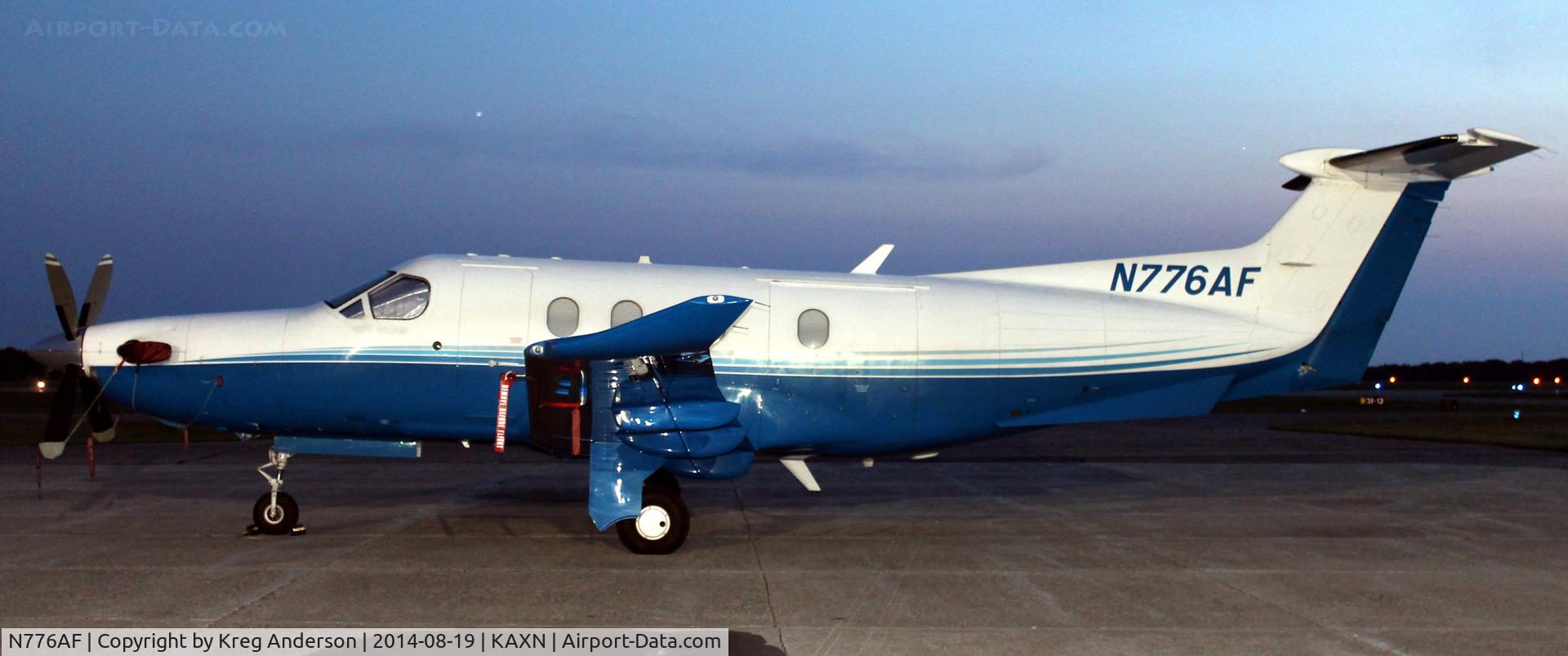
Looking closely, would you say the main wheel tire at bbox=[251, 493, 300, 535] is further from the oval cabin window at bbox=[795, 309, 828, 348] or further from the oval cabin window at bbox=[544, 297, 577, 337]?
the oval cabin window at bbox=[795, 309, 828, 348]

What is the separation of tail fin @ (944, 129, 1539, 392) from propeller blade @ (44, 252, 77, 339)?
9.11m

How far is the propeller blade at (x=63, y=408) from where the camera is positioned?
11016 millimetres

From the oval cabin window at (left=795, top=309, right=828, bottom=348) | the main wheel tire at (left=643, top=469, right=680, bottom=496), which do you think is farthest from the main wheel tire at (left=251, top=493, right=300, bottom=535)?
the oval cabin window at (left=795, top=309, right=828, bottom=348)

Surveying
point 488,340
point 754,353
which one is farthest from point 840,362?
point 488,340

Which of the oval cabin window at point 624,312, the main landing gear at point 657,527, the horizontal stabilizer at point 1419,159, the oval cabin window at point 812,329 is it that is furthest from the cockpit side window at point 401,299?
the horizontal stabilizer at point 1419,159

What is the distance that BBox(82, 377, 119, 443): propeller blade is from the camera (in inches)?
438

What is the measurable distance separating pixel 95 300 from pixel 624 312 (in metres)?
5.27

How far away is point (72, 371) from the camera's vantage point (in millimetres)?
10938

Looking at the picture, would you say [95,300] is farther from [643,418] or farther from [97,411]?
[643,418]

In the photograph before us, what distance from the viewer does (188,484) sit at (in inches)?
609

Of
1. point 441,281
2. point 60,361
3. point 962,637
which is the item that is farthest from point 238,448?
point 962,637

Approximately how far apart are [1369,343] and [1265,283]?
1317mm

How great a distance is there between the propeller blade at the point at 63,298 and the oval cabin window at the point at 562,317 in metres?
4.65

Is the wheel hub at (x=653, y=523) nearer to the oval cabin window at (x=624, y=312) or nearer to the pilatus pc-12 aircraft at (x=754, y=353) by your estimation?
the pilatus pc-12 aircraft at (x=754, y=353)
